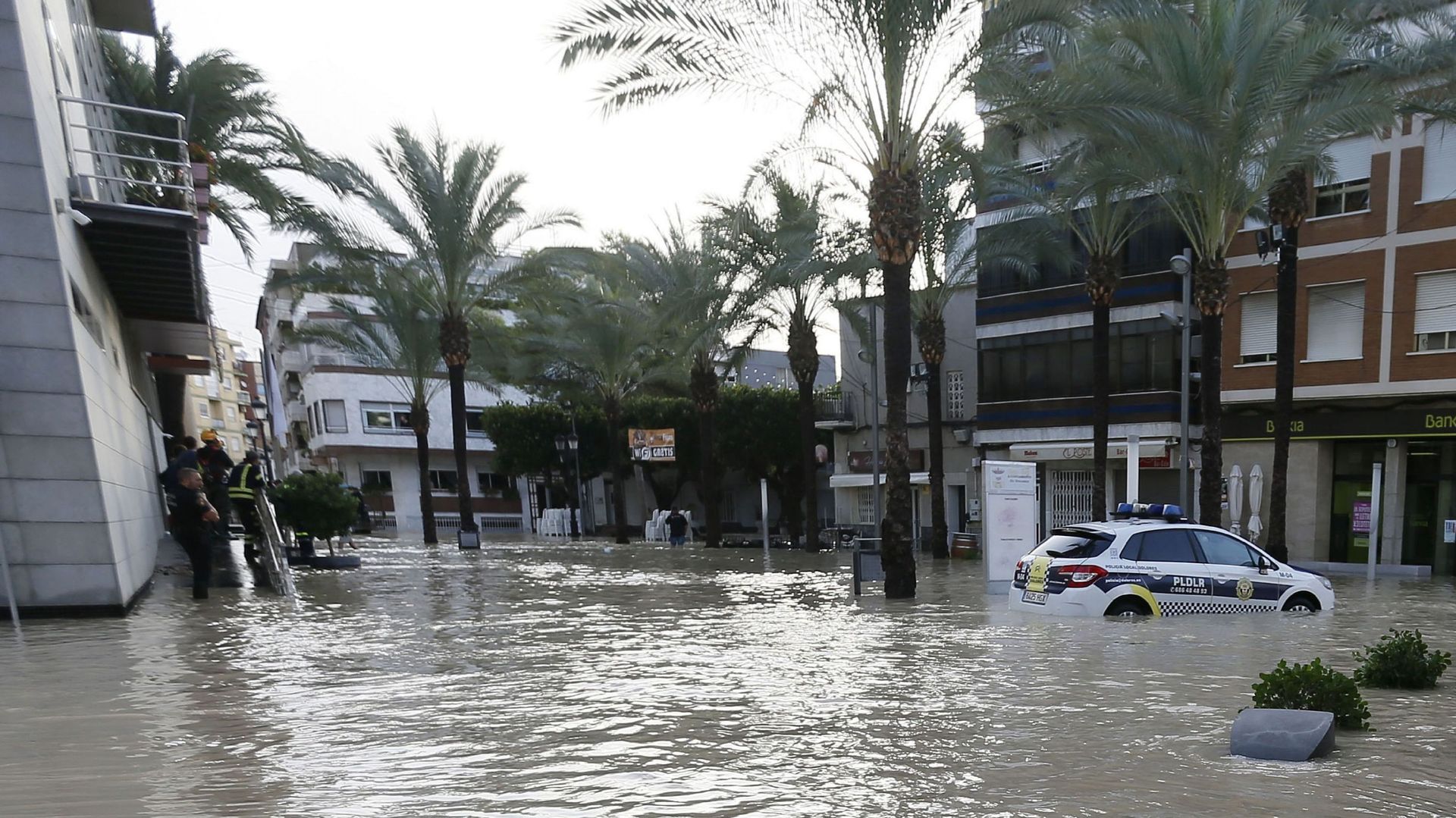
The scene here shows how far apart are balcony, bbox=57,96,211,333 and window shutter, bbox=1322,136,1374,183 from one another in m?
25.1

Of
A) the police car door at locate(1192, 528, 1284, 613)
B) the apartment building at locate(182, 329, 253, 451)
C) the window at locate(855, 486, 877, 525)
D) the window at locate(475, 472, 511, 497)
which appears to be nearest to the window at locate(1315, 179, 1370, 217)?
the police car door at locate(1192, 528, 1284, 613)

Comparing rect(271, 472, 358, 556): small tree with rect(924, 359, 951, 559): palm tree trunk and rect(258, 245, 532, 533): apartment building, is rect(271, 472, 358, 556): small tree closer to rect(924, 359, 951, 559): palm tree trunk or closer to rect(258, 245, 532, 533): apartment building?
rect(924, 359, 951, 559): palm tree trunk

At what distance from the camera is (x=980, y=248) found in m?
27.1

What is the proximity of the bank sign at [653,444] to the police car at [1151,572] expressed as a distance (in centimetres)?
3156

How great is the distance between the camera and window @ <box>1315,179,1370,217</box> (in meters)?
25.7

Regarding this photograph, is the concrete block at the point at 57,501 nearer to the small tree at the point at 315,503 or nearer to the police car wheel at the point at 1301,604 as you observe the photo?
the small tree at the point at 315,503

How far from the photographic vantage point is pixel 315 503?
2005 centimetres

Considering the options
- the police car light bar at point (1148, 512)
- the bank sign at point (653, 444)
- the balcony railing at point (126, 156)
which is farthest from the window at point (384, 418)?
the police car light bar at point (1148, 512)

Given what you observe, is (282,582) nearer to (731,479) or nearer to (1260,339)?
(1260,339)

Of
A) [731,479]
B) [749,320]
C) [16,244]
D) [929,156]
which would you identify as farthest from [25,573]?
[731,479]

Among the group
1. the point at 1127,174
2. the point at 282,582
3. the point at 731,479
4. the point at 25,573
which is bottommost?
the point at 731,479

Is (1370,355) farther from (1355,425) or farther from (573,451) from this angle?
(573,451)

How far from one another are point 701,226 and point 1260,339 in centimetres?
1531

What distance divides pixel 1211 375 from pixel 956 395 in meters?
19.5
